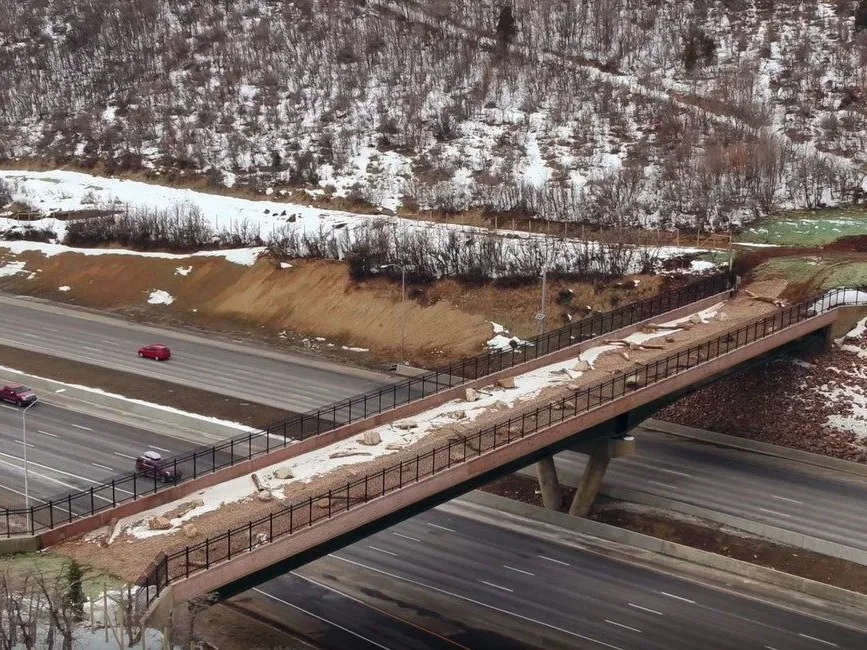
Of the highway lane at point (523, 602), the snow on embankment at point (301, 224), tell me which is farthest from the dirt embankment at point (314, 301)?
the highway lane at point (523, 602)

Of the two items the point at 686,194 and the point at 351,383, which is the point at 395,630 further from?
the point at 686,194

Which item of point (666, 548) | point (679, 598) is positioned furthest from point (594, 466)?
point (679, 598)

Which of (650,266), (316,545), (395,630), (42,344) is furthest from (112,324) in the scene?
(316,545)

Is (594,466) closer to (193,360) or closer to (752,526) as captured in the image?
(752,526)

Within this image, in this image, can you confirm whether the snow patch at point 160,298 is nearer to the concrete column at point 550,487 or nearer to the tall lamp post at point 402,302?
the tall lamp post at point 402,302

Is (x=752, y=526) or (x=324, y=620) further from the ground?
(x=752, y=526)

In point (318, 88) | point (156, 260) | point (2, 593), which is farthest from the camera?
point (318, 88)

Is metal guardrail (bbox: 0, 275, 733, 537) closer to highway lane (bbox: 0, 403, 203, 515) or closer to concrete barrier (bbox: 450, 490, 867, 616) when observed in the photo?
highway lane (bbox: 0, 403, 203, 515)
